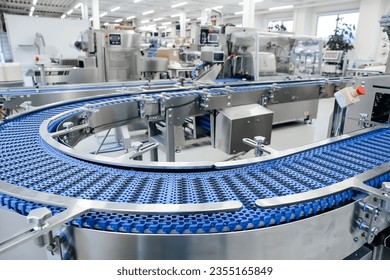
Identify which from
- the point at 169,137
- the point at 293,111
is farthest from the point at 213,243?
the point at 293,111

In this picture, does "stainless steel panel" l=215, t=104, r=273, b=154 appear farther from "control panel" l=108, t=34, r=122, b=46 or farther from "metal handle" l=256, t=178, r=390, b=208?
"control panel" l=108, t=34, r=122, b=46

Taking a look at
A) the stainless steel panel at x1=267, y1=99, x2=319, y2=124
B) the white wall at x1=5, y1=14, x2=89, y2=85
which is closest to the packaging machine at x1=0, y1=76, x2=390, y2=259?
the stainless steel panel at x1=267, y1=99, x2=319, y2=124

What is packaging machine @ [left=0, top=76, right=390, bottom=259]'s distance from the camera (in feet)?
1.77

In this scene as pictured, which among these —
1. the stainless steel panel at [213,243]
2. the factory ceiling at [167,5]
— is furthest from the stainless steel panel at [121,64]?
the factory ceiling at [167,5]

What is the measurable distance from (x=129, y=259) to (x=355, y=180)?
573 mm

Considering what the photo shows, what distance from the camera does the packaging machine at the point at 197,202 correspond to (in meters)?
0.54

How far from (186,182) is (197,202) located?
0.39ft

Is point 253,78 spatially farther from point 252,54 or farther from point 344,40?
point 344,40

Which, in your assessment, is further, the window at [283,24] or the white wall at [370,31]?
the window at [283,24]

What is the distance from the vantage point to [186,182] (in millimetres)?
738

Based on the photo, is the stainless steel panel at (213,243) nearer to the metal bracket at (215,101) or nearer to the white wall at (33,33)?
the metal bracket at (215,101)

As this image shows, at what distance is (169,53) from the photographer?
6.59 m

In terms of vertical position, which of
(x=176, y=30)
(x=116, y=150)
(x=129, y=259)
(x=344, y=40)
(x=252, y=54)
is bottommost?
(x=116, y=150)

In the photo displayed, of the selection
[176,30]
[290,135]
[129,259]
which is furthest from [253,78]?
[176,30]
